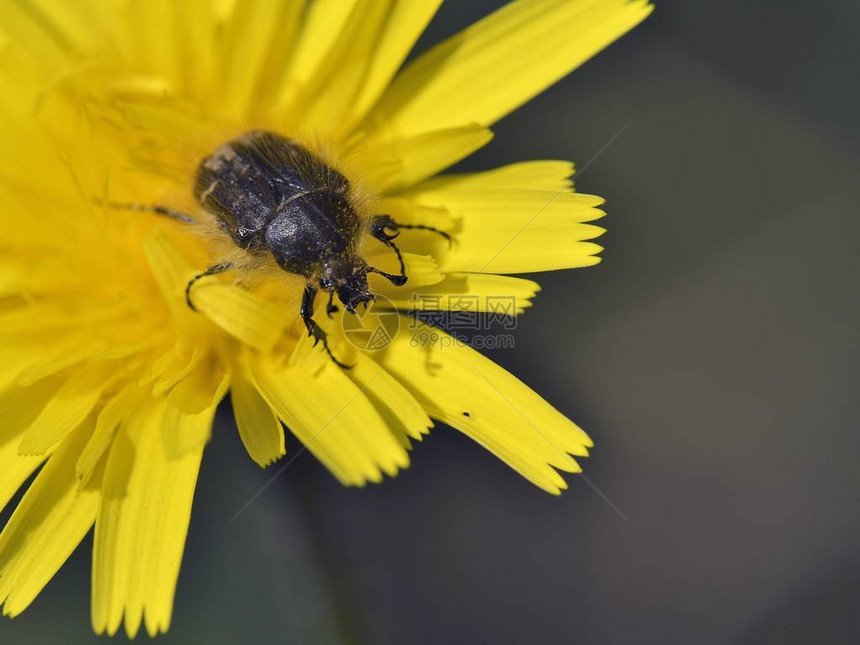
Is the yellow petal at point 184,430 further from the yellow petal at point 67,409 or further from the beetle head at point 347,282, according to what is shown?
the beetle head at point 347,282

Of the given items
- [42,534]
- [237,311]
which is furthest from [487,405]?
[42,534]

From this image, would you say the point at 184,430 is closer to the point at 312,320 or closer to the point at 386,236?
the point at 312,320

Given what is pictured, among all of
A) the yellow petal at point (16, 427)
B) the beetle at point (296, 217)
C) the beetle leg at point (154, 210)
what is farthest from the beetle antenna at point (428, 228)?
the yellow petal at point (16, 427)

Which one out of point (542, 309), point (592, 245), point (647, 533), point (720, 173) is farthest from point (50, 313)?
point (720, 173)

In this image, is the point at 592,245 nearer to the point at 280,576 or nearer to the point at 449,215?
the point at 449,215

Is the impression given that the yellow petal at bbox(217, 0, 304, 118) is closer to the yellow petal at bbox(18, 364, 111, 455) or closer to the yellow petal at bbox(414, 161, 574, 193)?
the yellow petal at bbox(414, 161, 574, 193)

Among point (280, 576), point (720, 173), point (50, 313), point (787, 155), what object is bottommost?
point (280, 576)
